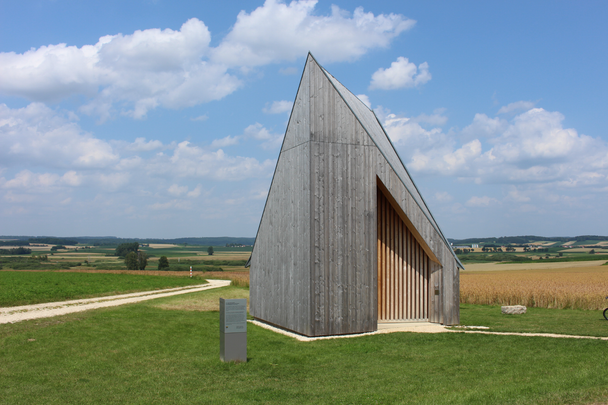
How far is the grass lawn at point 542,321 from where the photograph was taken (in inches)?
519

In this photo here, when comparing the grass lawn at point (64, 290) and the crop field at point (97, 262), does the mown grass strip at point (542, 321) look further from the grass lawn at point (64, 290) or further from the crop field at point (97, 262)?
the crop field at point (97, 262)

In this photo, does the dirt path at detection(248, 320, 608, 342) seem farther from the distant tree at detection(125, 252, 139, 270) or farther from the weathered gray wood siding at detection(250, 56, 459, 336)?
the distant tree at detection(125, 252, 139, 270)

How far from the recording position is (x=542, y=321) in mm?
15430

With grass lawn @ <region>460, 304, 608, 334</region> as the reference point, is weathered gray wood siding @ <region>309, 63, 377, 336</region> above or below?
above

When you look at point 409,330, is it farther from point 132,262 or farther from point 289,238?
point 132,262

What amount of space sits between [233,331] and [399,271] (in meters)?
6.68

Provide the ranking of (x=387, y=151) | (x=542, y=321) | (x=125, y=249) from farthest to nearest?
(x=125, y=249)
(x=387, y=151)
(x=542, y=321)

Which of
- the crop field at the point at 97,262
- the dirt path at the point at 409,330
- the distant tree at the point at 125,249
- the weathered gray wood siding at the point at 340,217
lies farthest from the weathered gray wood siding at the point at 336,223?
the distant tree at the point at 125,249

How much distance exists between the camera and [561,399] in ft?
19.7

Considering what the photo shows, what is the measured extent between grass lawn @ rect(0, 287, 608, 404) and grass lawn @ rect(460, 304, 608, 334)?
2.09m

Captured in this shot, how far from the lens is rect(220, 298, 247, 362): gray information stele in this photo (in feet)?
32.5

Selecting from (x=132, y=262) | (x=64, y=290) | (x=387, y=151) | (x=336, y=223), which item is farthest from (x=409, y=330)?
(x=132, y=262)

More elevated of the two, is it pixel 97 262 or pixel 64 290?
pixel 64 290

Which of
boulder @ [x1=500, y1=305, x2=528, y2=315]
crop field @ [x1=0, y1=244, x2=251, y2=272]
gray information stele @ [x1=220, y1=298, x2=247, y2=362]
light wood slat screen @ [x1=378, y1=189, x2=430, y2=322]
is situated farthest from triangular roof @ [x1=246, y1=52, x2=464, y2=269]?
crop field @ [x1=0, y1=244, x2=251, y2=272]
